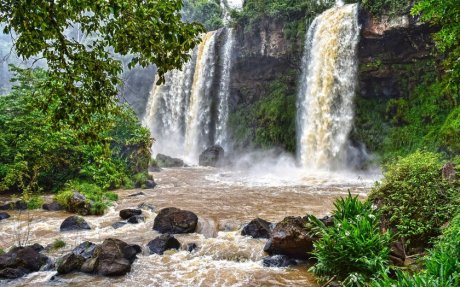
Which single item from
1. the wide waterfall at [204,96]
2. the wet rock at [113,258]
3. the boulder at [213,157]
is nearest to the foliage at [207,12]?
the wide waterfall at [204,96]

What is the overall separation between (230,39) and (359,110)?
16098 mm

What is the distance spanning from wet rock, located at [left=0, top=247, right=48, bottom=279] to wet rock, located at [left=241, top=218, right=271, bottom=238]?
5.42m

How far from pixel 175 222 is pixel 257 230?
2686 millimetres

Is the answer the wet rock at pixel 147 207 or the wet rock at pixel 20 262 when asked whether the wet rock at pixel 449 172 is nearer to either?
the wet rock at pixel 20 262

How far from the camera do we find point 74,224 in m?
12.3

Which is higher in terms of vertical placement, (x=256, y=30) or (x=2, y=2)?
(x=256, y=30)

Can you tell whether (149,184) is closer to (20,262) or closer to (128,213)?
(128,213)

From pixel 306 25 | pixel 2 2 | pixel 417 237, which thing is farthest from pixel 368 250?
pixel 306 25

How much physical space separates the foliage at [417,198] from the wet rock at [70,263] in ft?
23.9

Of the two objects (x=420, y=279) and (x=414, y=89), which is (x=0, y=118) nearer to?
(x=420, y=279)

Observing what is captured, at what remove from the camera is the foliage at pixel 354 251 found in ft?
22.6

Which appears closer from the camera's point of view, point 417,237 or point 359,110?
point 417,237

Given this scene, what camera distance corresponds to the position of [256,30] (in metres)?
34.8

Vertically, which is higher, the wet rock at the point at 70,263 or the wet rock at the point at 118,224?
the wet rock at the point at 118,224
